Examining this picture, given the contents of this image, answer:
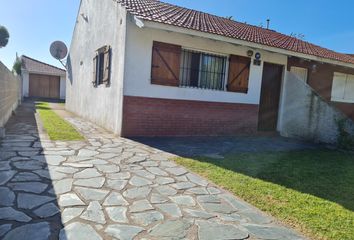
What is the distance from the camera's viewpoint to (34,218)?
10.0 ft

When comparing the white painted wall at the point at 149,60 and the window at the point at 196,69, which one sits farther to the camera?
the window at the point at 196,69

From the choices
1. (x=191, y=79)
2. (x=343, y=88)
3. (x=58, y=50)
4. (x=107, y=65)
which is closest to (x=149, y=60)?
(x=191, y=79)

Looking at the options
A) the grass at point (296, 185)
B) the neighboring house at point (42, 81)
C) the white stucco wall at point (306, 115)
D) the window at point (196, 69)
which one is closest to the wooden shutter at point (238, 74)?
the window at point (196, 69)

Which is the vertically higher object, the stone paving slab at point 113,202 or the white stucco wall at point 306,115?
the white stucco wall at point 306,115

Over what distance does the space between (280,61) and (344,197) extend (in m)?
7.48

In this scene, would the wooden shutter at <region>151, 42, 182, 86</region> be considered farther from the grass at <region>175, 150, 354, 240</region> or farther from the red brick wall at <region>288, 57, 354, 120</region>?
the red brick wall at <region>288, 57, 354, 120</region>

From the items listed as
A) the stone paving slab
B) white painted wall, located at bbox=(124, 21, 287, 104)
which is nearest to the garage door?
white painted wall, located at bbox=(124, 21, 287, 104)

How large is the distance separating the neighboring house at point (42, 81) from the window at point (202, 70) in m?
24.0

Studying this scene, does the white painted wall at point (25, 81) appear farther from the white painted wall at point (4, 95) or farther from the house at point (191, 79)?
the house at point (191, 79)

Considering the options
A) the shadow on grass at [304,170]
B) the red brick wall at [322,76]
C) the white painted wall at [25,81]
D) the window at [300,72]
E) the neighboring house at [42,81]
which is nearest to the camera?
the shadow on grass at [304,170]

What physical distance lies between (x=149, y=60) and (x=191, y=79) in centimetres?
170

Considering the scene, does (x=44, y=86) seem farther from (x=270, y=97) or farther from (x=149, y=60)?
(x=270, y=97)

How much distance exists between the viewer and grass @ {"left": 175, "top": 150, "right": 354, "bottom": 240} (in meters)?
3.54

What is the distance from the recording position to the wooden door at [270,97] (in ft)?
36.1
